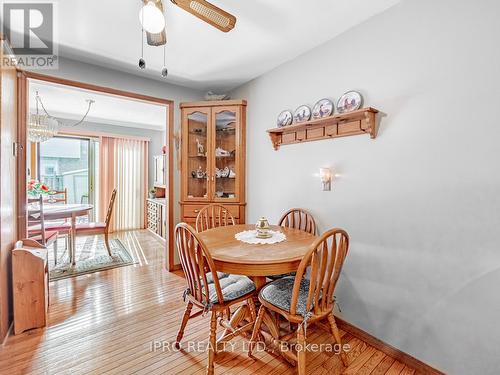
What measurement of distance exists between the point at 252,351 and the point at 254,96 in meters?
2.70

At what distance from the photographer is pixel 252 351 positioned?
180 cm

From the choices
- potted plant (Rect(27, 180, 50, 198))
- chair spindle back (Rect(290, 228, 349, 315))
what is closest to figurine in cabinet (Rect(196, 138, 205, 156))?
potted plant (Rect(27, 180, 50, 198))

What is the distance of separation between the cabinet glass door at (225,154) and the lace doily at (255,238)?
44.9 inches

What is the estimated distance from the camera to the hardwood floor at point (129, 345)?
5.39 feet

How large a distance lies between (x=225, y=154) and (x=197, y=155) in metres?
0.40

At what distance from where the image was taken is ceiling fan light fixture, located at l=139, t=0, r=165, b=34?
1.36 m

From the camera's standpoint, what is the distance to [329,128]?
7.13 feet

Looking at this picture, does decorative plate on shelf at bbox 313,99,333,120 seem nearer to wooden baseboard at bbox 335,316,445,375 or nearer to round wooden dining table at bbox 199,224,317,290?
round wooden dining table at bbox 199,224,317,290

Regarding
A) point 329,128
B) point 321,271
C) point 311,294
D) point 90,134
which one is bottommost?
point 311,294

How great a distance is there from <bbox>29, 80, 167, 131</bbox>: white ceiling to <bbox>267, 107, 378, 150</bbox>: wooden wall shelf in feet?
6.81

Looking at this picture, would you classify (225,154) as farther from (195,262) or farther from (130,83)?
(195,262)

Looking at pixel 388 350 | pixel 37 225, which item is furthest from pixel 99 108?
pixel 388 350

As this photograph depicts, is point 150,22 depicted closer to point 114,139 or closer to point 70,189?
point 114,139

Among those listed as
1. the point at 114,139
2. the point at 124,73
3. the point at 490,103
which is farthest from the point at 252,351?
the point at 114,139
